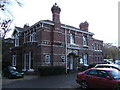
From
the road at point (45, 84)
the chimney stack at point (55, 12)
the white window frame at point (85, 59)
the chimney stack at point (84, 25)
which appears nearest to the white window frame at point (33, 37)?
the chimney stack at point (55, 12)

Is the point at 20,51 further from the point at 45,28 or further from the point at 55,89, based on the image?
the point at 55,89

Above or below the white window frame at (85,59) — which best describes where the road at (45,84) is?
below

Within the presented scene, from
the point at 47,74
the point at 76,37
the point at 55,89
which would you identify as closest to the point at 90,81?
the point at 55,89

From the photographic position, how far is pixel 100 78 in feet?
27.8

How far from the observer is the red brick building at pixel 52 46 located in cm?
2030

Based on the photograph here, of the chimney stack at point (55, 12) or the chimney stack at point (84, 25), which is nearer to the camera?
the chimney stack at point (55, 12)

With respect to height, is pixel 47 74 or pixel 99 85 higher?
pixel 99 85

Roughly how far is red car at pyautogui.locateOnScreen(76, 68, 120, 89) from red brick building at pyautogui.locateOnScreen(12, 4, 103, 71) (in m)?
11.0

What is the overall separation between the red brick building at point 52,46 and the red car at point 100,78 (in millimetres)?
10952

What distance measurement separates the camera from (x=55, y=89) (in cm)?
972

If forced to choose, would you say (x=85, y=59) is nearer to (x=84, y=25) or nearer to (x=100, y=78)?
(x=84, y=25)

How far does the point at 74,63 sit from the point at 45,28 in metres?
8.44

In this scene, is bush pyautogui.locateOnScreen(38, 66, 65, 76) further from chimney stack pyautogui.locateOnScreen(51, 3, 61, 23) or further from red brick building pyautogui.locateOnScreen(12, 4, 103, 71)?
chimney stack pyautogui.locateOnScreen(51, 3, 61, 23)

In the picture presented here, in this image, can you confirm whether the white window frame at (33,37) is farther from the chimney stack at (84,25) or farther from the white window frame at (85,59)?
the chimney stack at (84,25)
